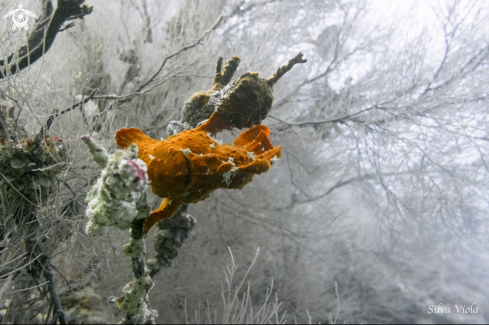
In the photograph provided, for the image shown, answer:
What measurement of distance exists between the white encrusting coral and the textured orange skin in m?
0.14

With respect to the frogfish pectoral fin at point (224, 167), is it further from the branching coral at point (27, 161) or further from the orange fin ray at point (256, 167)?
the branching coral at point (27, 161)

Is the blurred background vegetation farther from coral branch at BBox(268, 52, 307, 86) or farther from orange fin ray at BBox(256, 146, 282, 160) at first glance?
coral branch at BBox(268, 52, 307, 86)

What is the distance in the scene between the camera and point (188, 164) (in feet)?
3.41

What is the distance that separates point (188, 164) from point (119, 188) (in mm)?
271

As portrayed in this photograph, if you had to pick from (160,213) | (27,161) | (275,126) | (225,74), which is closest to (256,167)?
(160,213)

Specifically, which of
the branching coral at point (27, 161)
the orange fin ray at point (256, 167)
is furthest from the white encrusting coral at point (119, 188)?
the branching coral at point (27, 161)

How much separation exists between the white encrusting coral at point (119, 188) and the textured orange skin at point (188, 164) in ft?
0.46

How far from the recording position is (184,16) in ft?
10.9

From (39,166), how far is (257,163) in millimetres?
1464

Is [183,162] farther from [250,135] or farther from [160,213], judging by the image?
[250,135]

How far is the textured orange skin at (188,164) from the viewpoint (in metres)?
1.04

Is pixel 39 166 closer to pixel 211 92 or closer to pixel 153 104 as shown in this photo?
pixel 211 92

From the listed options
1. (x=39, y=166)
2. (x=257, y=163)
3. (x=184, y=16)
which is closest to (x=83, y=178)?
(x=39, y=166)

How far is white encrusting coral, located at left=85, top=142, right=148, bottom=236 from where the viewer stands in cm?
83
